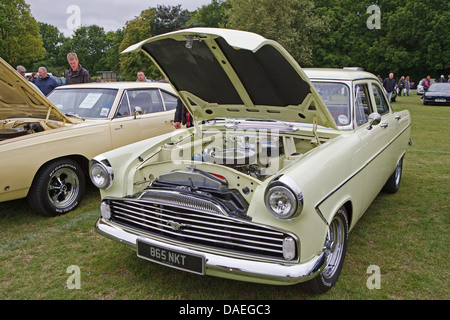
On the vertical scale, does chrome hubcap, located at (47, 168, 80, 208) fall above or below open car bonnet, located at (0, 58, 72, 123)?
below

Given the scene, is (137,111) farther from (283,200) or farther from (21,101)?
(283,200)

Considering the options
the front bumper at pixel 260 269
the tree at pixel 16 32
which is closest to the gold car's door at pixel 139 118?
the front bumper at pixel 260 269

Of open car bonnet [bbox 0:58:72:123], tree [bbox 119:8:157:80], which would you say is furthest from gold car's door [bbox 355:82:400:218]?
tree [bbox 119:8:157:80]

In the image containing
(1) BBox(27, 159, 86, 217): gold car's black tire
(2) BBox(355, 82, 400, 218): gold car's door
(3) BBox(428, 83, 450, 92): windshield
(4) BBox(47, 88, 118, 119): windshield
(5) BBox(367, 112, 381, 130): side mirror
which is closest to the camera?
(2) BBox(355, 82, 400, 218): gold car's door

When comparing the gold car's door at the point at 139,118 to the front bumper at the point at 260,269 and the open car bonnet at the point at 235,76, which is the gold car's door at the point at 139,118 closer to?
the open car bonnet at the point at 235,76

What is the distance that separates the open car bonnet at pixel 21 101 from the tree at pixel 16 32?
31569 mm

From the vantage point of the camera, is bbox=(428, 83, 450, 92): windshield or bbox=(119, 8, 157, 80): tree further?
bbox=(119, 8, 157, 80): tree

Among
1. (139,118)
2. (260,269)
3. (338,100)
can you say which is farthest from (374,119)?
(139,118)

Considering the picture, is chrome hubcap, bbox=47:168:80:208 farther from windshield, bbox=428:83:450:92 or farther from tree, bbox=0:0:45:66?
tree, bbox=0:0:45:66

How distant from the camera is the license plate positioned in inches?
92.7

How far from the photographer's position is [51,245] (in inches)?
140

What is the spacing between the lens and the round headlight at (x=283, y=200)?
220cm
